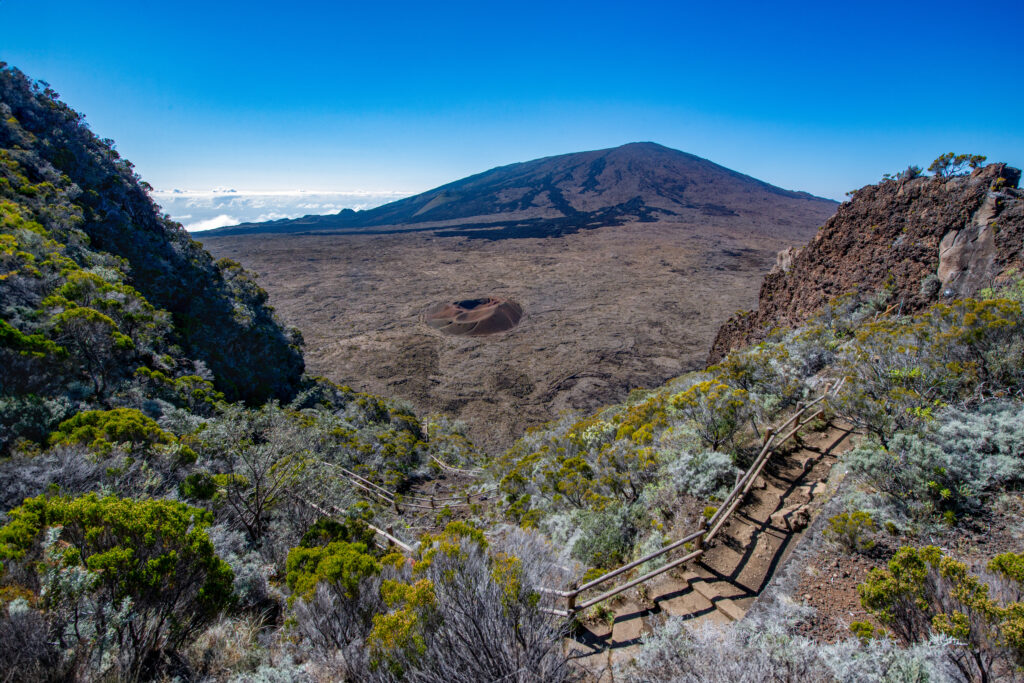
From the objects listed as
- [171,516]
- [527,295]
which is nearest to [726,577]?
[171,516]

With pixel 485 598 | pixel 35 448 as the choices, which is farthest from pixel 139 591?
pixel 35 448

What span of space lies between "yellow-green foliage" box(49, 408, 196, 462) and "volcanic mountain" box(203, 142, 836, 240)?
49.5 meters

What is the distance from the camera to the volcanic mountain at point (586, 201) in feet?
212

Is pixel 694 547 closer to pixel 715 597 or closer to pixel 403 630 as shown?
pixel 715 597

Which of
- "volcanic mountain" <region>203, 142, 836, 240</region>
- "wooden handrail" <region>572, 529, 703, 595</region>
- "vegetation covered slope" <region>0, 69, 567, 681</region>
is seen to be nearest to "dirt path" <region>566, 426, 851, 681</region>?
"wooden handrail" <region>572, 529, 703, 595</region>

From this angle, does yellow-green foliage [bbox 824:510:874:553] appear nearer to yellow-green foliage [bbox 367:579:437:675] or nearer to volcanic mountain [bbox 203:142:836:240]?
yellow-green foliage [bbox 367:579:437:675]

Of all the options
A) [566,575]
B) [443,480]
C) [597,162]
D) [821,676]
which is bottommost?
[443,480]

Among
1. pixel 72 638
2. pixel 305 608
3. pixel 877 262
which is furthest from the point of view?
Result: pixel 877 262

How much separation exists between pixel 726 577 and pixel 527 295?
28855 mm

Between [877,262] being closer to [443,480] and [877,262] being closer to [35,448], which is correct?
[443,480]

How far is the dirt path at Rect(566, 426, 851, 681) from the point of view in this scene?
296 centimetres

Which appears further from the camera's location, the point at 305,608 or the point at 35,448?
the point at 35,448

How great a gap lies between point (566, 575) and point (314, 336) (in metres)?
25.2

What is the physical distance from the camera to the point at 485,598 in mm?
2436
